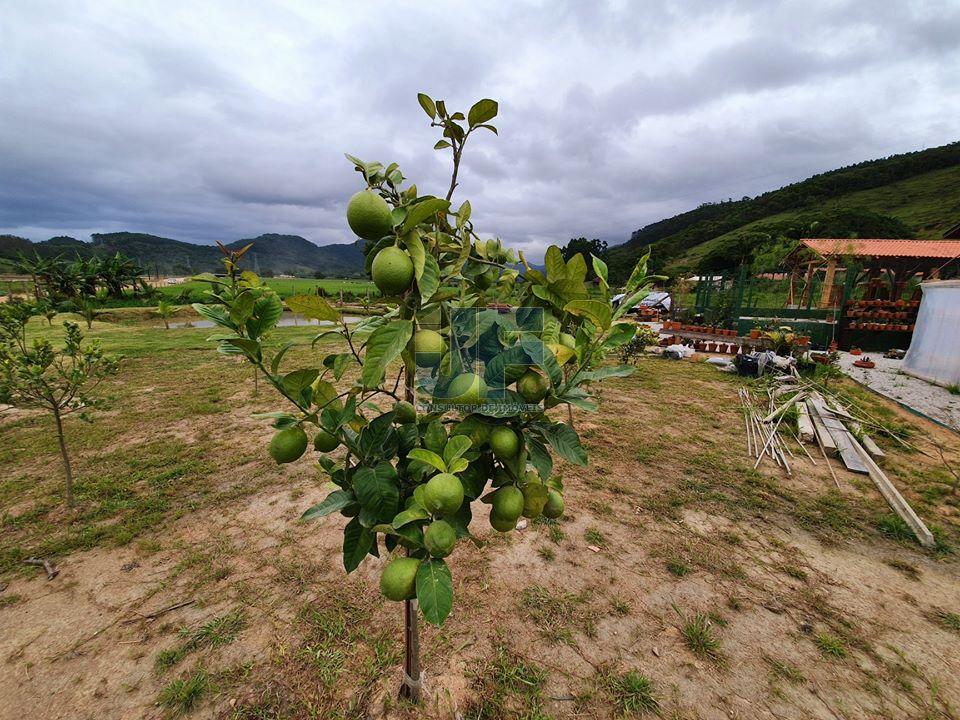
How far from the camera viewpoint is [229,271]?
136 cm

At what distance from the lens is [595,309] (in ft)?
3.74

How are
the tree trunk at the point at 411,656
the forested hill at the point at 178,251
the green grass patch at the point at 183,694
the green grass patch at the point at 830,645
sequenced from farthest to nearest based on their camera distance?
the forested hill at the point at 178,251, the green grass patch at the point at 830,645, the green grass patch at the point at 183,694, the tree trunk at the point at 411,656

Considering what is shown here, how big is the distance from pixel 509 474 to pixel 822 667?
2821 millimetres

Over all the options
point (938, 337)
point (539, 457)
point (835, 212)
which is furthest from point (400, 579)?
point (835, 212)

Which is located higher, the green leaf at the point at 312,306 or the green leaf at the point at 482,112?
the green leaf at the point at 482,112

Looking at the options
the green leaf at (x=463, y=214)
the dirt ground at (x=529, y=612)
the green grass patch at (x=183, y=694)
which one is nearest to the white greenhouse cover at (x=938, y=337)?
the dirt ground at (x=529, y=612)

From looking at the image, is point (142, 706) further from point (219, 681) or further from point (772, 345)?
point (772, 345)

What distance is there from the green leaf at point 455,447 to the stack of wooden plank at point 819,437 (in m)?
5.29

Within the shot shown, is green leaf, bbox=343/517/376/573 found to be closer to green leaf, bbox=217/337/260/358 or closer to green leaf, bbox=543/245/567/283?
green leaf, bbox=217/337/260/358

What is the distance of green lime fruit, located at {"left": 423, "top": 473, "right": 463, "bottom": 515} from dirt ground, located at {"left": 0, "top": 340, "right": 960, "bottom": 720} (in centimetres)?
139

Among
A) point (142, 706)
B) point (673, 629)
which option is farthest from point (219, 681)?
point (673, 629)

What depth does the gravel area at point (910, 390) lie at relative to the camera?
6.82m

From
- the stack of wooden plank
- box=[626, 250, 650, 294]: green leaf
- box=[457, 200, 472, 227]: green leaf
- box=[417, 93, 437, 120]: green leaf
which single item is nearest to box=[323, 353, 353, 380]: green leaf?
box=[457, 200, 472, 227]: green leaf

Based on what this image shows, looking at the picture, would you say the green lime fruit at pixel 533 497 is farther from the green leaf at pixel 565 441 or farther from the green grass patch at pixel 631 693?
the green grass patch at pixel 631 693
